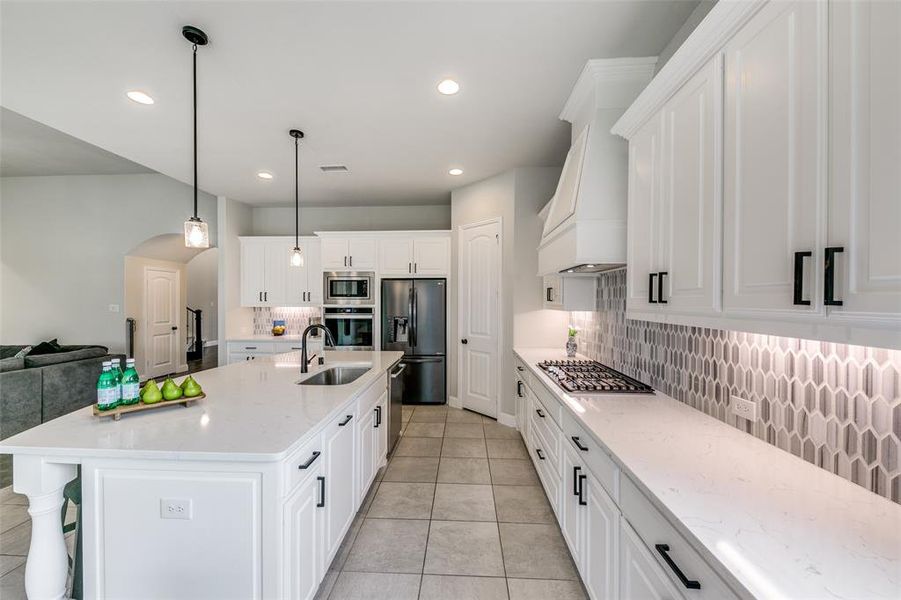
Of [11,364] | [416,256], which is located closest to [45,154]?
[11,364]

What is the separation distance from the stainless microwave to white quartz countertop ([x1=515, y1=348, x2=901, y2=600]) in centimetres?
408

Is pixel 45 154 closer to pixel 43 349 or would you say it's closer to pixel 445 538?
pixel 43 349

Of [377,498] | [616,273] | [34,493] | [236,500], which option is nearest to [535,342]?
[616,273]

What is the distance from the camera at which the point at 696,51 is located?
130 cm

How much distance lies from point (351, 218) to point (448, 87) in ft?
11.9

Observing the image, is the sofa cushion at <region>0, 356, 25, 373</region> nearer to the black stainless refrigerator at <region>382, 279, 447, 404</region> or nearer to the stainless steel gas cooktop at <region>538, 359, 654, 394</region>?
the black stainless refrigerator at <region>382, 279, 447, 404</region>

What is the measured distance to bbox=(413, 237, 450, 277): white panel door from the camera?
502cm

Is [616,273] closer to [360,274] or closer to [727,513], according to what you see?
[727,513]

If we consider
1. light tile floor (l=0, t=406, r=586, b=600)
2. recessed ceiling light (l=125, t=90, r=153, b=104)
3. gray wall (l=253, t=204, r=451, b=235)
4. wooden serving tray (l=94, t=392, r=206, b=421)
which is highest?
recessed ceiling light (l=125, t=90, r=153, b=104)

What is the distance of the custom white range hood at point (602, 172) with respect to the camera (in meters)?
2.10

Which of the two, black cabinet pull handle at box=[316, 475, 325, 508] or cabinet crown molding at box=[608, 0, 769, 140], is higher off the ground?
cabinet crown molding at box=[608, 0, 769, 140]

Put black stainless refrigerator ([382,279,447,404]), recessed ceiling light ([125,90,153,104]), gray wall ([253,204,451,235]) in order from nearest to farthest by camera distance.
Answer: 1. recessed ceiling light ([125,90,153,104])
2. black stainless refrigerator ([382,279,447,404])
3. gray wall ([253,204,451,235])

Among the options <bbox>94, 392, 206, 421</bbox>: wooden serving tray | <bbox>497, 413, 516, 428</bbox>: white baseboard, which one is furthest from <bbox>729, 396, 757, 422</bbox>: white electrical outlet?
A: <bbox>497, 413, 516, 428</bbox>: white baseboard

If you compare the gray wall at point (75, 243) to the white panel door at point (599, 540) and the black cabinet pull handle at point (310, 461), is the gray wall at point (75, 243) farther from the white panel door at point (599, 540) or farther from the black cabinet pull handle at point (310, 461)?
the white panel door at point (599, 540)
